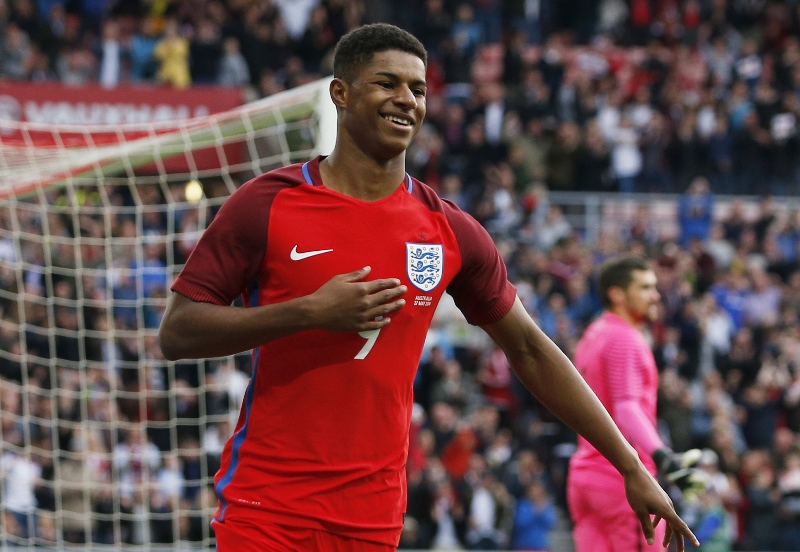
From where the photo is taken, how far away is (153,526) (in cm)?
1014

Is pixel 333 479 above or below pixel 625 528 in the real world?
above

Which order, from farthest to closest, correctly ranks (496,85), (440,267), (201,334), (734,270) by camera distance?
(496,85), (734,270), (440,267), (201,334)

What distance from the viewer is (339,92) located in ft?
12.1

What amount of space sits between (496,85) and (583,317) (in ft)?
15.5

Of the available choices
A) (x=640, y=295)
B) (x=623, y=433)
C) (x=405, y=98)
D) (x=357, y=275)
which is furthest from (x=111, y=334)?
(x=357, y=275)

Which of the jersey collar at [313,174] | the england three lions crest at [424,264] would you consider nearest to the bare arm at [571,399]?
the england three lions crest at [424,264]

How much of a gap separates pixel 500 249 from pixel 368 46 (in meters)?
11.5

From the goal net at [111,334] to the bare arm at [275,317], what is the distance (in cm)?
337

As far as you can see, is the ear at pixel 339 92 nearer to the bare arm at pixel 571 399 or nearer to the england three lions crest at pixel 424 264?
the england three lions crest at pixel 424 264

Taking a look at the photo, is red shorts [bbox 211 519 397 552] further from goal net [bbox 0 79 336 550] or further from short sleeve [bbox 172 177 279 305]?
goal net [bbox 0 79 336 550]

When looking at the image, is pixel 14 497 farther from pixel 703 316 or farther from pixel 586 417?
pixel 703 316

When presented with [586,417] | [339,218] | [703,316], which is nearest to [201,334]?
[339,218]

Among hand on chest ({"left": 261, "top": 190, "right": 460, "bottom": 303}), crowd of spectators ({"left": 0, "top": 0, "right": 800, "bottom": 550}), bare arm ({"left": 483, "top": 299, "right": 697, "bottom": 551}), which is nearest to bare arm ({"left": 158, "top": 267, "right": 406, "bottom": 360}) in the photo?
hand on chest ({"left": 261, "top": 190, "right": 460, "bottom": 303})

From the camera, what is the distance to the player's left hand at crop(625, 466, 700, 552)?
3699mm
